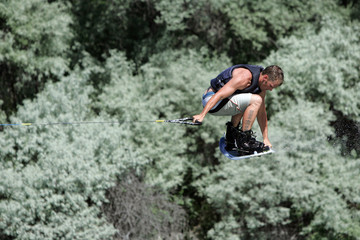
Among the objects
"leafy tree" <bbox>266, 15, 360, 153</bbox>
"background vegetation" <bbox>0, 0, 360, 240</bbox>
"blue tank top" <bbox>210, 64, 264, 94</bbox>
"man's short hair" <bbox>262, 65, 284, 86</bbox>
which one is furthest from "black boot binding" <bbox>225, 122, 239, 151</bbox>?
"leafy tree" <bbox>266, 15, 360, 153</bbox>

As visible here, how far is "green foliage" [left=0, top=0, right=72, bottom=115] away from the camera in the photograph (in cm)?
1720

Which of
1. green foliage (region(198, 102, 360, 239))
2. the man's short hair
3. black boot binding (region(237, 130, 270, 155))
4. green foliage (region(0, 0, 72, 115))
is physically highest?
green foliage (region(0, 0, 72, 115))

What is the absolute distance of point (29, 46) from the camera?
18.2 metres

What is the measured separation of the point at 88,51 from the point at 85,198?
10137mm

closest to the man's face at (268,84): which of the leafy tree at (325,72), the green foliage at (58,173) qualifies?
the green foliage at (58,173)

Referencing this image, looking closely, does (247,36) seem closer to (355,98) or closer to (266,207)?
(355,98)

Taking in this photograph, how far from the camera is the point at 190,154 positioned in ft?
59.4

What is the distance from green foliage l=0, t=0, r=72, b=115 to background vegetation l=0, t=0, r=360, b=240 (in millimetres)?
57

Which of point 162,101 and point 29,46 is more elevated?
point 29,46

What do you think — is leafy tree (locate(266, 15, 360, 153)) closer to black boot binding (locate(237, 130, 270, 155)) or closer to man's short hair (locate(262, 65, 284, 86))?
black boot binding (locate(237, 130, 270, 155))

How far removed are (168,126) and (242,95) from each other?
11363 mm

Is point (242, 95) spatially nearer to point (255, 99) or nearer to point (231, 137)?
point (255, 99)

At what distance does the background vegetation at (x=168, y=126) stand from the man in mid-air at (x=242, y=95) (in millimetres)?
6525

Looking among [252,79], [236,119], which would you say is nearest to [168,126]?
[236,119]
